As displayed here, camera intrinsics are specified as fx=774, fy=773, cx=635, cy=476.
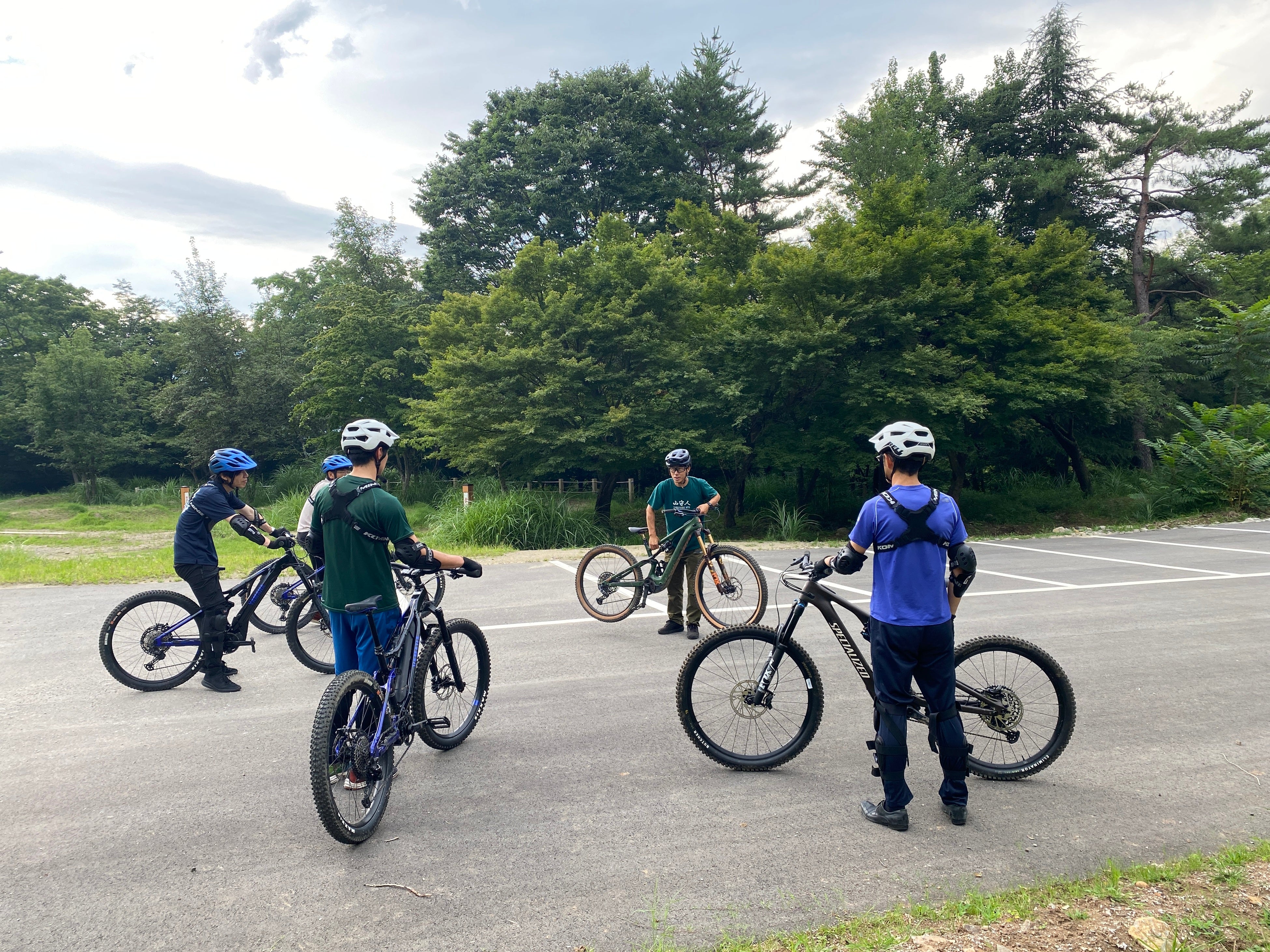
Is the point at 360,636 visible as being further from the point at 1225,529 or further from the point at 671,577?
the point at 1225,529

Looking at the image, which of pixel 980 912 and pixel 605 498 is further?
pixel 605 498

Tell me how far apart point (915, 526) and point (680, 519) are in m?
4.29

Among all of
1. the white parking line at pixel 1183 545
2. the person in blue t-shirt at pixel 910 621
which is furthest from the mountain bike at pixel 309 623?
the white parking line at pixel 1183 545

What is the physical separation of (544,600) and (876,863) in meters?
6.55

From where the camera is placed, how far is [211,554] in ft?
20.6

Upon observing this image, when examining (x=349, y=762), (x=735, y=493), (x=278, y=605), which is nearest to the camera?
(x=349, y=762)

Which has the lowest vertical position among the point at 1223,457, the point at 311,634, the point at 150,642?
the point at 311,634

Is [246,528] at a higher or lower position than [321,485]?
lower

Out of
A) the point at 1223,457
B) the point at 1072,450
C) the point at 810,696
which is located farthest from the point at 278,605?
the point at 1072,450

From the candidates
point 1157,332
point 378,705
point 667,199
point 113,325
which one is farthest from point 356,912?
point 113,325

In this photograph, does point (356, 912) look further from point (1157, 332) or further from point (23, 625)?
point (1157, 332)

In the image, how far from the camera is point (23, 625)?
8242mm

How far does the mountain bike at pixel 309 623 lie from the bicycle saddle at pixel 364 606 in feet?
7.09

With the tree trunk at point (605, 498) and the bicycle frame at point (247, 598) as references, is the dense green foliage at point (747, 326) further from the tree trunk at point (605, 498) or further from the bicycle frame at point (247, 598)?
the bicycle frame at point (247, 598)
